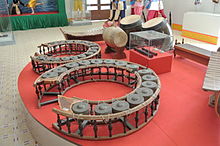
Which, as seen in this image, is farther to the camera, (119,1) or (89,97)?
(119,1)

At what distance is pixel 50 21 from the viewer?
10.2 metres

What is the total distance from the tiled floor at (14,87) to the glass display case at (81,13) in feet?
7.27

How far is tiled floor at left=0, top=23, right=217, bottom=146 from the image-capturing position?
2.86 m

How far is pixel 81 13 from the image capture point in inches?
415

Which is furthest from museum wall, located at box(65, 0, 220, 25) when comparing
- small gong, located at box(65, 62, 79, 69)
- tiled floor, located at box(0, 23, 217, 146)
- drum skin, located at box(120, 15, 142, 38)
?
small gong, located at box(65, 62, 79, 69)

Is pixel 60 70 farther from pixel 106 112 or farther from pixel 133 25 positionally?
pixel 133 25

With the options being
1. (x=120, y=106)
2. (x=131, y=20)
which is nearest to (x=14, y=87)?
(x=120, y=106)

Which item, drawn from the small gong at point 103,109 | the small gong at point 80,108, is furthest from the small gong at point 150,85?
the small gong at point 80,108

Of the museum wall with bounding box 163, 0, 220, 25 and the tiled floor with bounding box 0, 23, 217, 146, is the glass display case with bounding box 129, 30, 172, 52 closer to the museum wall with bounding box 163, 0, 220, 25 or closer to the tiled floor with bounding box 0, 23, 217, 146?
the tiled floor with bounding box 0, 23, 217, 146

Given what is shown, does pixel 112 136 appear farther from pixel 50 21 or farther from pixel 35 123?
pixel 50 21

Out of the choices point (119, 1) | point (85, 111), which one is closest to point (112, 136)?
point (85, 111)

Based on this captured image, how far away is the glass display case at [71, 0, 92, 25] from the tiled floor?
2217mm

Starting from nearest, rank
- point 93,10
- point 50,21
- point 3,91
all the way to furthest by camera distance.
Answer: point 3,91, point 50,21, point 93,10

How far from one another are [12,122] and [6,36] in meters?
5.78
